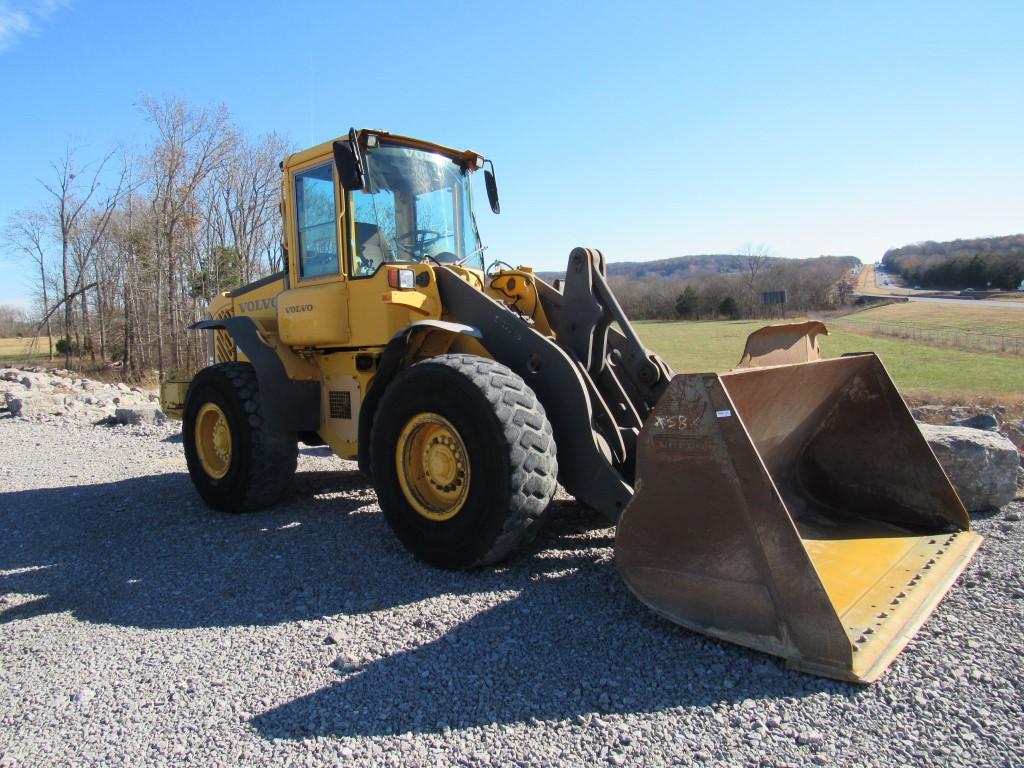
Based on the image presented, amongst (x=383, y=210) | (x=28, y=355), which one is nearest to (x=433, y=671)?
(x=383, y=210)

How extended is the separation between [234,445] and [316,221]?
1.94 m

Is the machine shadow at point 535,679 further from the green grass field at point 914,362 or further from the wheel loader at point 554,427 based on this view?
the green grass field at point 914,362

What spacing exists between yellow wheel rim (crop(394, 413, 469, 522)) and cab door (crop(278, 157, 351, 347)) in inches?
52.7

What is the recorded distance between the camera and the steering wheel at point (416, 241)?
5387mm

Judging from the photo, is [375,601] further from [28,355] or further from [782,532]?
[28,355]

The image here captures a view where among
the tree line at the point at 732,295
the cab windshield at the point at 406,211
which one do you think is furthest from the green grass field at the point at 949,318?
the cab windshield at the point at 406,211

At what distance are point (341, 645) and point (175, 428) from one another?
970 cm

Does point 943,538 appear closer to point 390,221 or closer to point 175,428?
point 390,221

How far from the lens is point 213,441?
6449 mm

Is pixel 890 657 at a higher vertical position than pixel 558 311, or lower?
lower

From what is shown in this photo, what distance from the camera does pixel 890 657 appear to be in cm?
290

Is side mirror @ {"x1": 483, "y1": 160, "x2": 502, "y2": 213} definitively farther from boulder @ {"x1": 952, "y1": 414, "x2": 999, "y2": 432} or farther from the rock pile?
the rock pile

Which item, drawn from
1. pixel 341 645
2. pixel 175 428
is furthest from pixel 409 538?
pixel 175 428

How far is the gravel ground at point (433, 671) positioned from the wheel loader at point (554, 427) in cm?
21
